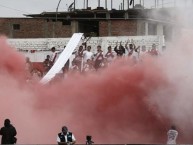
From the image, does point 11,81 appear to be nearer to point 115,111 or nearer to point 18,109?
point 18,109

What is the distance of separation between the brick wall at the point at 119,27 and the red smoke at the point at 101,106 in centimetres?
2524

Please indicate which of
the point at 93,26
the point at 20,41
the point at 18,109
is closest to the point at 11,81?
the point at 18,109

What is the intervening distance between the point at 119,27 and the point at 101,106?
3033 centimetres

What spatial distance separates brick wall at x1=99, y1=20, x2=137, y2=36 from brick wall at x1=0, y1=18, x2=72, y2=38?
419cm

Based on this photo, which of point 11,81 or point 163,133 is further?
point 11,81

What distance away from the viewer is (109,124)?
61.8ft

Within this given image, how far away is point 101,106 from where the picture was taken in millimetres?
19188

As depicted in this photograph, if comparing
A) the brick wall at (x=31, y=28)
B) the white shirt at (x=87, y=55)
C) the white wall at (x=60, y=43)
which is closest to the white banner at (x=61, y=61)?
the white shirt at (x=87, y=55)

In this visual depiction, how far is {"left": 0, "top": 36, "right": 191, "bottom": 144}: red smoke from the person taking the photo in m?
18.4

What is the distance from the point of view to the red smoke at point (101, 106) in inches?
725

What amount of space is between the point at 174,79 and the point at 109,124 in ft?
7.83

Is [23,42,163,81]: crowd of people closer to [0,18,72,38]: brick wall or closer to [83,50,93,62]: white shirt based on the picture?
[83,50,93,62]: white shirt

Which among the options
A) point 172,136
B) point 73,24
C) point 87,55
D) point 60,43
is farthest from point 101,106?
point 73,24

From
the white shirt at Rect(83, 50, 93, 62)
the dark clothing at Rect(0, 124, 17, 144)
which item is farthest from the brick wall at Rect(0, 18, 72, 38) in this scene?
the dark clothing at Rect(0, 124, 17, 144)
